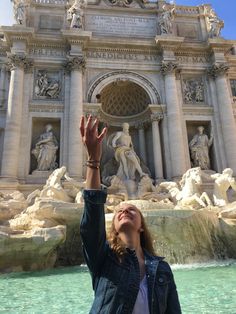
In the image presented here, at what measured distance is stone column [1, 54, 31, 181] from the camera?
15531 millimetres

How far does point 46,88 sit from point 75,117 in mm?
2915

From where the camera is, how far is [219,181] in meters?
13.1

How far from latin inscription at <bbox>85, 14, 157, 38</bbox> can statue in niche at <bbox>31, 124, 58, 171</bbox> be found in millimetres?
8026

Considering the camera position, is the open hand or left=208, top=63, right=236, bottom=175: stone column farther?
left=208, top=63, right=236, bottom=175: stone column

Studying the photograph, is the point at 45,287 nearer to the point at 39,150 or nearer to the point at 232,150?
the point at 39,150

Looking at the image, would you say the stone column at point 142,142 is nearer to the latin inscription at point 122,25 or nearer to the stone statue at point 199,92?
the stone statue at point 199,92

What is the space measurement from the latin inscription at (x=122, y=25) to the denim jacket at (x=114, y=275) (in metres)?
19.9

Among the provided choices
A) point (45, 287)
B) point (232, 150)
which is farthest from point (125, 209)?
point (232, 150)

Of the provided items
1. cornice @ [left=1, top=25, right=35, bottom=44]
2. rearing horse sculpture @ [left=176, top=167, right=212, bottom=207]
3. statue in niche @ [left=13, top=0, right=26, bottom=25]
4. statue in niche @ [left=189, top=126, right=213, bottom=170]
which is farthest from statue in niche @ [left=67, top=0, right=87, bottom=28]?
rearing horse sculpture @ [left=176, top=167, right=212, bottom=207]

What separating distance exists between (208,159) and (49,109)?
9.76 metres

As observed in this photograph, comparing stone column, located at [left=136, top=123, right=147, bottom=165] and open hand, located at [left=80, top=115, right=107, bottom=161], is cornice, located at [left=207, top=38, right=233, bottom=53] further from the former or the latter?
open hand, located at [left=80, top=115, right=107, bottom=161]

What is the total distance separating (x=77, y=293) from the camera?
→ 194 inches

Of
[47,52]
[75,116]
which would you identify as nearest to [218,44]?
[75,116]

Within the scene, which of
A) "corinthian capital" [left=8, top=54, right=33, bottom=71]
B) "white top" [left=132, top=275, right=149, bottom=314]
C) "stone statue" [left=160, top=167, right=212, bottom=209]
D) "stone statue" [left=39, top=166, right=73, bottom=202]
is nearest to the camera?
"white top" [left=132, top=275, right=149, bottom=314]
